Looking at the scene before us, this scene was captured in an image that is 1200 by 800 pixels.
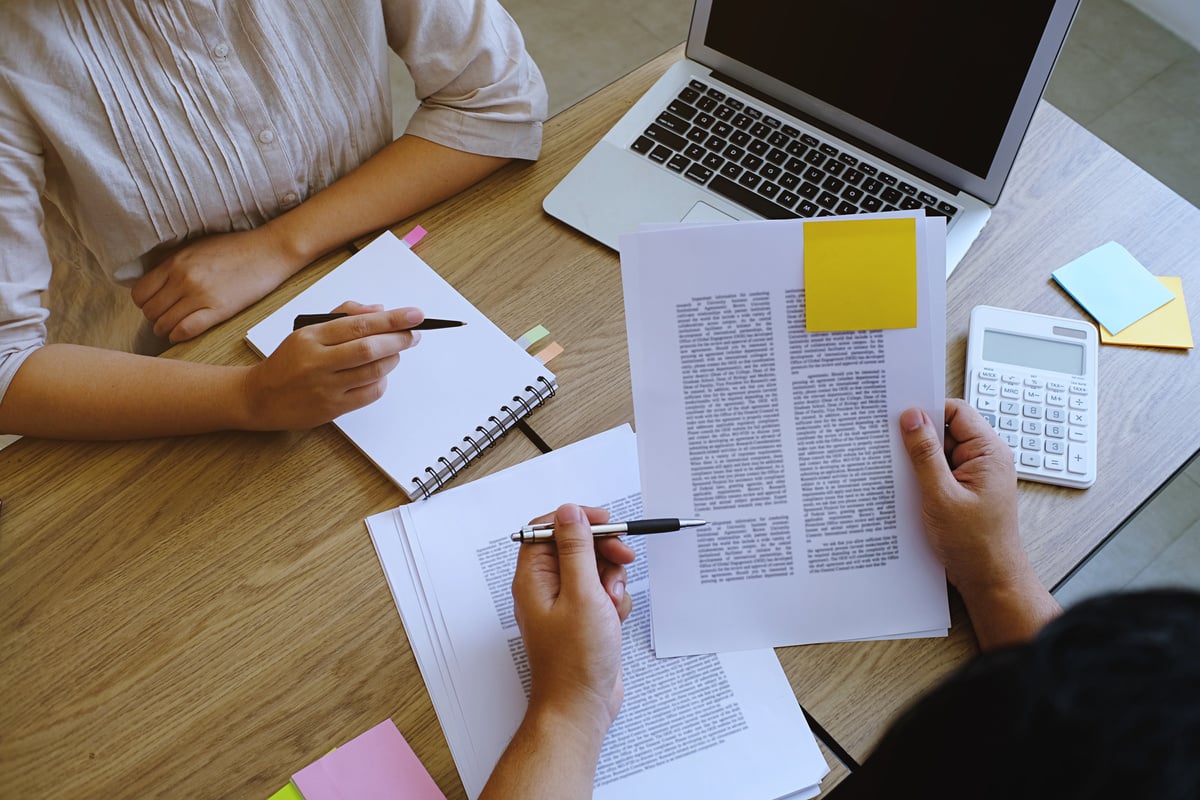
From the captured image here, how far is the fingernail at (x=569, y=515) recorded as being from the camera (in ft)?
2.38

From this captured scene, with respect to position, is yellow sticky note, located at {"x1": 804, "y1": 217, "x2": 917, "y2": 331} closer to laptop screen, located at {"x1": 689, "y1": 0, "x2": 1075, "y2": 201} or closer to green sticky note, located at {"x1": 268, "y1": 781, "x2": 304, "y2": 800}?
laptop screen, located at {"x1": 689, "y1": 0, "x2": 1075, "y2": 201}

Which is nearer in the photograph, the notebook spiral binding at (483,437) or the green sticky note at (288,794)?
the green sticky note at (288,794)

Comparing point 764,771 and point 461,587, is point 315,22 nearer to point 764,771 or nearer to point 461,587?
point 461,587

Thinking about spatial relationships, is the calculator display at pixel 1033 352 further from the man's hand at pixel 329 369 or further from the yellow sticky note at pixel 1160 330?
the man's hand at pixel 329 369

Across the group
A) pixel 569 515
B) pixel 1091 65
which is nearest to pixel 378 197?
pixel 569 515

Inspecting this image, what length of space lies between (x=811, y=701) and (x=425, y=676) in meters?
0.33

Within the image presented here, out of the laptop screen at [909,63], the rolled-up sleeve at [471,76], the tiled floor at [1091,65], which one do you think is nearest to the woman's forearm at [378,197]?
the rolled-up sleeve at [471,76]

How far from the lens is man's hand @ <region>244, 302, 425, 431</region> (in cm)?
81

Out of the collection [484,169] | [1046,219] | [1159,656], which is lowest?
[484,169]

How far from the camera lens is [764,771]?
2.32 feet

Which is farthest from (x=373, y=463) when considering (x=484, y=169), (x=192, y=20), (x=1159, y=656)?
(x=1159, y=656)

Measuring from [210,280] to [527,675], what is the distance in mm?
547

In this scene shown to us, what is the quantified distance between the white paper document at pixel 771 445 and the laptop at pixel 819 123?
21cm

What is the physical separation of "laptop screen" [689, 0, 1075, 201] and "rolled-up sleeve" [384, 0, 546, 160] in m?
0.21
